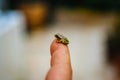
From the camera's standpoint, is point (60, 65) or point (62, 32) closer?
point (60, 65)

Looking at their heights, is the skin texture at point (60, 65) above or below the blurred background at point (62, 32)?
above

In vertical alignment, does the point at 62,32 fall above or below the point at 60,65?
below

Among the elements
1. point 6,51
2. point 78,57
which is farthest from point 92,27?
point 6,51

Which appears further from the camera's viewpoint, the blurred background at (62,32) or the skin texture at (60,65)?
the blurred background at (62,32)

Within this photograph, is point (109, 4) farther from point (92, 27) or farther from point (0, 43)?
point (0, 43)
